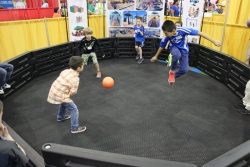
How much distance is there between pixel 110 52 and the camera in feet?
26.5

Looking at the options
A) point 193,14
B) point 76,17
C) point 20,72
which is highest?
point 193,14

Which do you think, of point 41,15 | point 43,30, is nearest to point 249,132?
point 43,30

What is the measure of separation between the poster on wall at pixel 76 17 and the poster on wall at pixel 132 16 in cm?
94

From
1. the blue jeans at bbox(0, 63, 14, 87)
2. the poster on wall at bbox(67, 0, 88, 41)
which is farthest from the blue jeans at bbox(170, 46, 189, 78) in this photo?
the poster on wall at bbox(67, 0, 88, 41)

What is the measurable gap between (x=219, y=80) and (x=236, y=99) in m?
1.12

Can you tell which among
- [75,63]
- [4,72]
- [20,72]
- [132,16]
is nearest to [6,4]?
[132,16]

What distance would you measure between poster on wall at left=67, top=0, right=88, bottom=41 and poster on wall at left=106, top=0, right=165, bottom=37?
37.0 inches

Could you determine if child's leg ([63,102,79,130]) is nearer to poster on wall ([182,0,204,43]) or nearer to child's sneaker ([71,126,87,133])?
child's sneaker ([71,126,87,133])

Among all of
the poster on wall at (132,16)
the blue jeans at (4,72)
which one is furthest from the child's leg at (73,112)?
the poster on wall at (132,16)

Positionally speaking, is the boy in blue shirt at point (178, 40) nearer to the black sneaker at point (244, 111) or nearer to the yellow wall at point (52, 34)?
the black sneaker at point (244, 111)

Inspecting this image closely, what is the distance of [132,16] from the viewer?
7.98 metres

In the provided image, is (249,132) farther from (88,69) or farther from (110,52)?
(110,52)

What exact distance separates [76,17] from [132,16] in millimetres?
2067

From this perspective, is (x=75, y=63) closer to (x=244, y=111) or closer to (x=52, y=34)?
(x=244, y=111)
